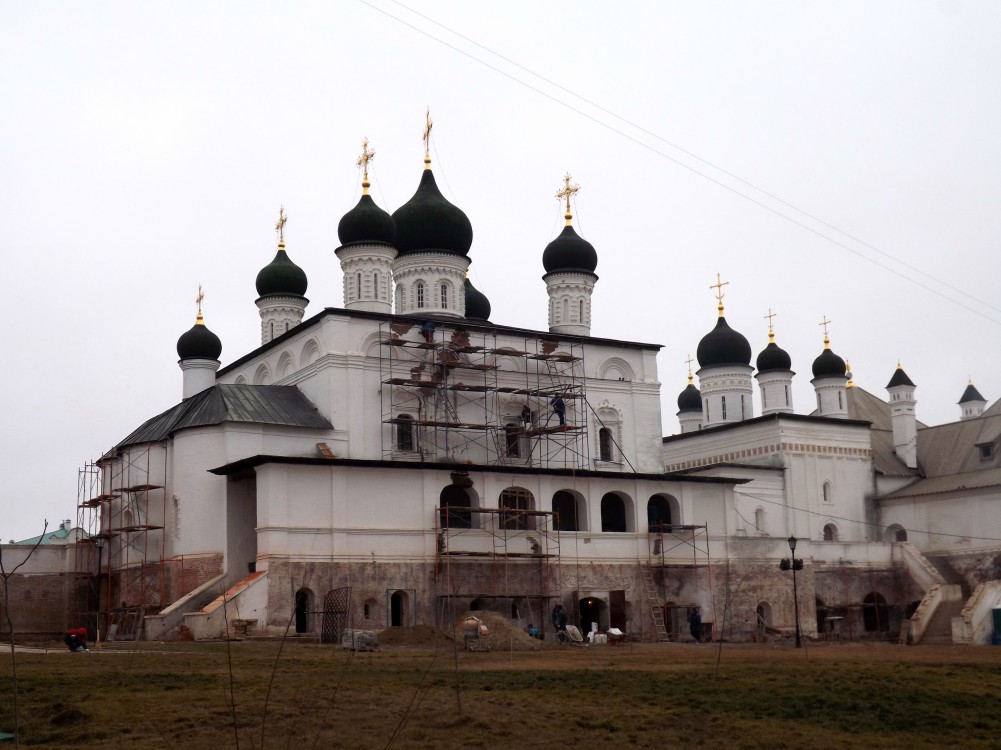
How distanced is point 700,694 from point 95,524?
89.5 ft

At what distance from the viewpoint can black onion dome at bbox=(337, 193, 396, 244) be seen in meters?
37.4

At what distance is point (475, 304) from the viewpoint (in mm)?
46094

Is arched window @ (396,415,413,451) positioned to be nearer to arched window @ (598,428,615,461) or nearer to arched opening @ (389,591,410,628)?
arched opening @ (389,591,410,628)

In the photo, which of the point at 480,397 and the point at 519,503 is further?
the point at 480,397

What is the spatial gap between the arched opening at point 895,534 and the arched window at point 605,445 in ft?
46.9

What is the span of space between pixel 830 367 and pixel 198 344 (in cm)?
2546

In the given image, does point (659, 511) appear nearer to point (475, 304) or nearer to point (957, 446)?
point (475, 304)

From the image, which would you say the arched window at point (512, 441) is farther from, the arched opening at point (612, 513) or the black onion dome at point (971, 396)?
the black onion dome at point (971, 396)

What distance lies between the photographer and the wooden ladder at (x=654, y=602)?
34250 millimetres

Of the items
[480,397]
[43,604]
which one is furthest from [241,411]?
[43,604]

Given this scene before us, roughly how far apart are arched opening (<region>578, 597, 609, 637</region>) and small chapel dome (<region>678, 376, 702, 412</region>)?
23415 mm

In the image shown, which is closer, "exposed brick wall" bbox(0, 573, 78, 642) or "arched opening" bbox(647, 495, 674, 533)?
"exposed brick wall" bbox(0, 573, 78, 642)

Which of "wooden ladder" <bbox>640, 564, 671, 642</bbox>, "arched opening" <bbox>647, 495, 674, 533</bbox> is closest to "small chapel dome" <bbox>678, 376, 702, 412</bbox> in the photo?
"arched opening" <bbox>647, 495, 674, 533</bbox>

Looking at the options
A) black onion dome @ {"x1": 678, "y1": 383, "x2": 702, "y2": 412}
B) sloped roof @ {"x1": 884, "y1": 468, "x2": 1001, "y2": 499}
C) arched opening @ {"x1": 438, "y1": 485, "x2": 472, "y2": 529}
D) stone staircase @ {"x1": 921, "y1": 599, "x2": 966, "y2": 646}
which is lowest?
stone staircase @ {"x1": 921, "y1": 599, "x2": 966, "y2": 646}
